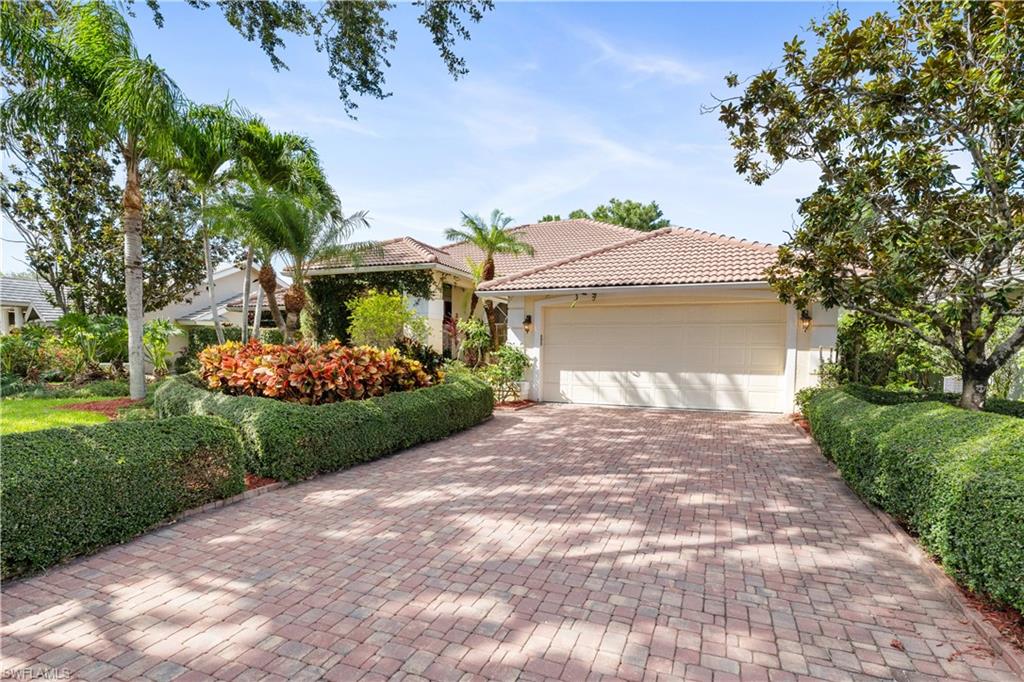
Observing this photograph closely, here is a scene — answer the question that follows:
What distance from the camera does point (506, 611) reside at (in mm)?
3205

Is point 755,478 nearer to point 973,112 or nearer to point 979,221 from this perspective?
point 979,221

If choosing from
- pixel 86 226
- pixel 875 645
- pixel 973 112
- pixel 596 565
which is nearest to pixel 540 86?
pixel 973 112

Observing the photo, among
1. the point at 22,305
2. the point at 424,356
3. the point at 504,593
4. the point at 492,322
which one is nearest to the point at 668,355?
the point at 424,356

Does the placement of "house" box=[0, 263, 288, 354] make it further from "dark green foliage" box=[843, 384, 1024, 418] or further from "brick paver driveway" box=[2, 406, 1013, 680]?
"dark green foliage" box=[843, 384, 1024, 418]

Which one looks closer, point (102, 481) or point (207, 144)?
point (102, 481)

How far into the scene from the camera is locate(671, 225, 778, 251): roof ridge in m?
12.9

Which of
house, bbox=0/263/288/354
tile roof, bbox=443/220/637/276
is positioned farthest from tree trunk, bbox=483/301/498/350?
house, bbox=0/263/288/354

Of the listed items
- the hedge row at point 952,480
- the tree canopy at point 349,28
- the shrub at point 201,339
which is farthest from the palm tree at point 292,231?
the hedge row at point 952,480

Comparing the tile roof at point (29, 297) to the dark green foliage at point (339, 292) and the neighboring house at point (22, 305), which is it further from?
the dark green foliage at point (339, 292)

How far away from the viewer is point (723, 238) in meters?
13.8

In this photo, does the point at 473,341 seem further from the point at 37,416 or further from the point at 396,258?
the point at 37,416

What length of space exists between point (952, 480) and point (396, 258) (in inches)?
618

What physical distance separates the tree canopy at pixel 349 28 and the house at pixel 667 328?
6359mm

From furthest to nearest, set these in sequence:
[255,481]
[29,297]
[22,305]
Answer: [29,297]
[22,305]
[255,481]
